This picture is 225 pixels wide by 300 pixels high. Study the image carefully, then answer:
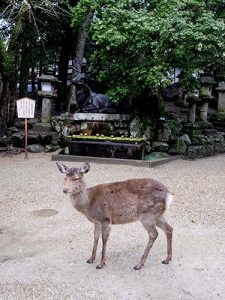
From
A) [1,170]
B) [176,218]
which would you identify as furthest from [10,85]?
[176,218]

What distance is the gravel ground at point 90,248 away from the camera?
3107 millimetres

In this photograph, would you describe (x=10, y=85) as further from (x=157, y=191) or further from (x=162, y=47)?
(x=157, y=191)

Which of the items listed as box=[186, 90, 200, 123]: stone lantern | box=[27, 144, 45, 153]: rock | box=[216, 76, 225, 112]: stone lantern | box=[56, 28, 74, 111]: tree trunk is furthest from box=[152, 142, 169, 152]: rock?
box=[56, 28, 74, 111]: tree trunk

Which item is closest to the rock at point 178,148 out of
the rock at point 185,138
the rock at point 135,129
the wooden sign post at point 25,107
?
the rock at point 185,138

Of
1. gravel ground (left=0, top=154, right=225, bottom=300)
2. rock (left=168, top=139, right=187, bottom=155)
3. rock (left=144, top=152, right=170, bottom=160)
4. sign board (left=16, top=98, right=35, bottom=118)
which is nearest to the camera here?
gravel ground (left=0, top=154, right=225, bottom=300)

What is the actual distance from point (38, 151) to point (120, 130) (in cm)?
268

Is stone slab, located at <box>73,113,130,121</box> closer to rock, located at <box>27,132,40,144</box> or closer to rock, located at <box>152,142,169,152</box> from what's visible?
rock, located at <box>152,142,169,152</box>

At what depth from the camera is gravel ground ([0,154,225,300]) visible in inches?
122

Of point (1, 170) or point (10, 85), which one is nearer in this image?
point (1, 170)

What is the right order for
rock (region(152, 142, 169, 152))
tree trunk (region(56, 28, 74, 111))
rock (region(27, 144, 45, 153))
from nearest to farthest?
rock (region(152, 142, 169, 152)) < rock (region(27, 144, 45, 153)) < tree trunk (region(56, 28, 74, 111))

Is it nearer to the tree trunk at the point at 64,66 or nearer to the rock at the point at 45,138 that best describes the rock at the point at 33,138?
the rock at the point at 45,138

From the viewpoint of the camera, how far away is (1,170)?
8.52 m

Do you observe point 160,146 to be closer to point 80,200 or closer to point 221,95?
point 221,95

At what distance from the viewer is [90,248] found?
4023 mm
